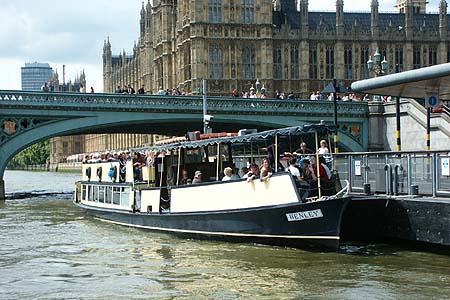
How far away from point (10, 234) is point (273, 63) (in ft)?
187

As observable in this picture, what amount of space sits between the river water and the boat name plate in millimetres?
878

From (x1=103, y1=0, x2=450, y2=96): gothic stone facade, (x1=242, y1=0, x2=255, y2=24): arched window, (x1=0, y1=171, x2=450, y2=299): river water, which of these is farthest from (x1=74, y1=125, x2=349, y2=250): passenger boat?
(x1=242, y1=0, x2=255, y2=24): arched window

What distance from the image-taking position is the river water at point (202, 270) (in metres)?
16.2

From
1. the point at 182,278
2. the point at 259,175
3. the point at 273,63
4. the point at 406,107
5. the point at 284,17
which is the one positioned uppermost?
the point at 284,17

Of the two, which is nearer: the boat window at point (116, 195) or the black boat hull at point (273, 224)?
the black boat hull at point (273, 224)

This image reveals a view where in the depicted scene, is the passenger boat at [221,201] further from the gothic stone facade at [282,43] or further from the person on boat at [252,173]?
the gothic stone facade at [282,43]

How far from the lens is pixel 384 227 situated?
22.6 metres

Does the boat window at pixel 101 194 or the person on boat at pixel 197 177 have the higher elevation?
the person on boat at pixel 197 177

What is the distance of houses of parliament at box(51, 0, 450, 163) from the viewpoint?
258 ft

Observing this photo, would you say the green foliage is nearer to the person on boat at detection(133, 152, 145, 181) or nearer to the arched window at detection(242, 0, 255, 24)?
the arched window at detection(242, 0, 255, 24)

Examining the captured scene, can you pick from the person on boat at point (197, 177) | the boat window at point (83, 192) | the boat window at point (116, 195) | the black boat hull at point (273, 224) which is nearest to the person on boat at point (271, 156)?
the black boat hull at point (273, 224)

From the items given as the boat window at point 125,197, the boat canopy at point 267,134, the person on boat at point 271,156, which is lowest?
the boat window at point 125,197


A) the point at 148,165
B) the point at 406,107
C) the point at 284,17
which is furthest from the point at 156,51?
the point at 148,165

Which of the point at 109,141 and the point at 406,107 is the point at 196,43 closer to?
the point at 406,107
